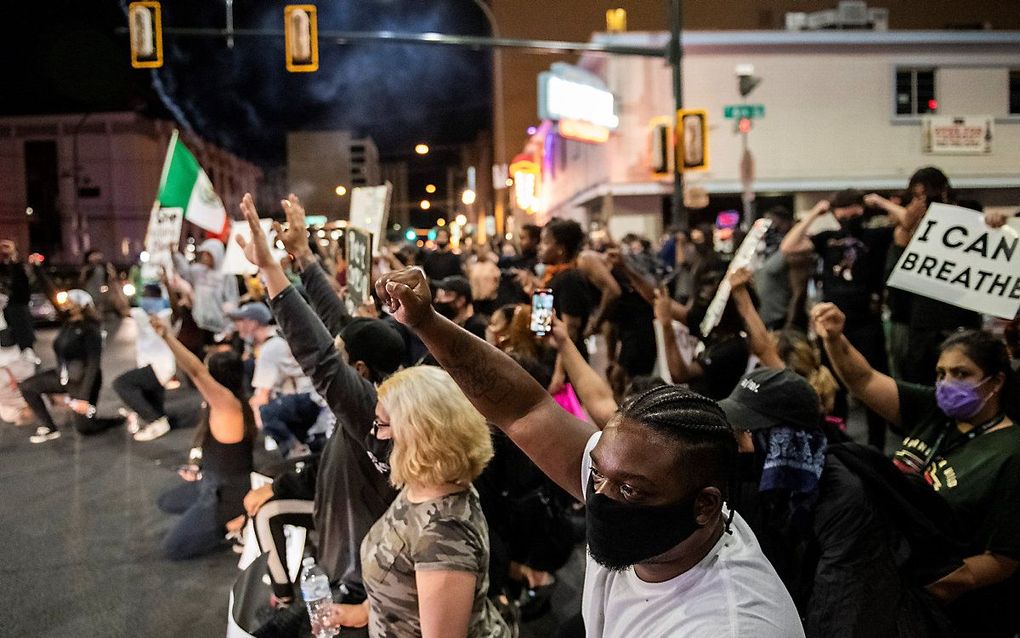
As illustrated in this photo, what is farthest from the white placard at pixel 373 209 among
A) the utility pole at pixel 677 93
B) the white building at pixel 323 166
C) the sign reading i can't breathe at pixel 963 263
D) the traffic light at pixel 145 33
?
the white building at pixel 323 166

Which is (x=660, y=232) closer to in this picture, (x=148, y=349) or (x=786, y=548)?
(x=148, y=349)

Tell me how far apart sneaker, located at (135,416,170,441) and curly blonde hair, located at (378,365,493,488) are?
7375 millimetres

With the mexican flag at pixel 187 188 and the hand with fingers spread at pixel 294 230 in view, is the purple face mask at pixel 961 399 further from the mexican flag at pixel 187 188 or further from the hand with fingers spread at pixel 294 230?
the mexican flag at pixel 187 188

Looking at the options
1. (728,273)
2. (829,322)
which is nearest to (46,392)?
(728,273)

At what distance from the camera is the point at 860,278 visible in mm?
6934

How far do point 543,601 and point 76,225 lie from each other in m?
56.5

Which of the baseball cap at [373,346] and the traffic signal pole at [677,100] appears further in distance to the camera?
the traffic signal pole at [677,100]

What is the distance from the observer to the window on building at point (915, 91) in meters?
23.0

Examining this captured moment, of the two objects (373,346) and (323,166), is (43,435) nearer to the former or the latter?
(373,346)

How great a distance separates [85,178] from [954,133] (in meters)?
50.1

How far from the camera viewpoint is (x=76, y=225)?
53.7 metres

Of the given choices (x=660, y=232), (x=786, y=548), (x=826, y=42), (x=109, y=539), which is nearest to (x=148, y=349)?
(x=109, y=539)

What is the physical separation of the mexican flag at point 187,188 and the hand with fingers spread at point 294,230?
6.31 meters

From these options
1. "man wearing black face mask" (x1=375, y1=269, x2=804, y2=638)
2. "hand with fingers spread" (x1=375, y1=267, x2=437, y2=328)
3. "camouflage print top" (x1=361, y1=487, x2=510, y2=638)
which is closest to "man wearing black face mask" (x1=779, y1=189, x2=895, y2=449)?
"camouflage print top" (x1=361, y1=487, x2=510, y2=638)
